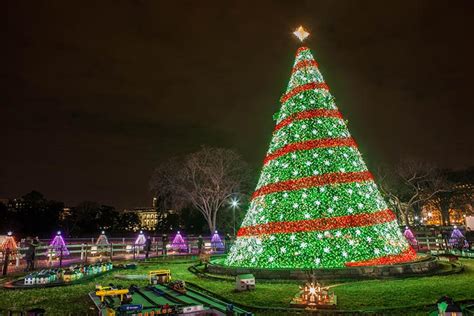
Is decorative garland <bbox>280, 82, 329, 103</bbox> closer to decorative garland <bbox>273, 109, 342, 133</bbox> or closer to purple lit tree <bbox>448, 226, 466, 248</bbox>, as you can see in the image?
decorative garland <bbox>273, 109, 342, 133</bbox>

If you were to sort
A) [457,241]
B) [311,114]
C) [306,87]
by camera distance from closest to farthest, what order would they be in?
1. [311,114]
2. [306,87]
3. [457,241]

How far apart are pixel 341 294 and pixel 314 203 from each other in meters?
4.33

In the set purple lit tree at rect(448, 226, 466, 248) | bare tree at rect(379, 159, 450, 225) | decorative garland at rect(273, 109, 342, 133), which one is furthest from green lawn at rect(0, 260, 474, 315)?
bare tree at rect(379, 159, 450, 225)

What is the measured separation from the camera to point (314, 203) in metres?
13.6

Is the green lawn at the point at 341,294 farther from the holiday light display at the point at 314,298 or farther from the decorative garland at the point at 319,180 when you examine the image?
the decorative garland at the point at 319,180

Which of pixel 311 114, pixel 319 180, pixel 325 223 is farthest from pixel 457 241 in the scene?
pixel 311 114

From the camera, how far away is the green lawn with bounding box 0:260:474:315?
29.0 ft

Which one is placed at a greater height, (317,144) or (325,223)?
(317,144)

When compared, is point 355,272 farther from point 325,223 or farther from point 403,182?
point 403,182

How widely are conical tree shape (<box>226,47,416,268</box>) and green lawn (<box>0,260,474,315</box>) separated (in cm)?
147

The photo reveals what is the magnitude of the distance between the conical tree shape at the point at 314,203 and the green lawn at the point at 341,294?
1.47 meters

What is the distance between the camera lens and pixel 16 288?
12867 millimetres

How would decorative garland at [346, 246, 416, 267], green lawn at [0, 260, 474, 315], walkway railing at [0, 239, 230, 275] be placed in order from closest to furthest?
green lawn at [0, 260, 474, 315] → decorative garland at [346, 246, 416, 267] → walkway railing at [0, 239, 230, 275]

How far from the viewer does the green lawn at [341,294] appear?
8.85 metres
